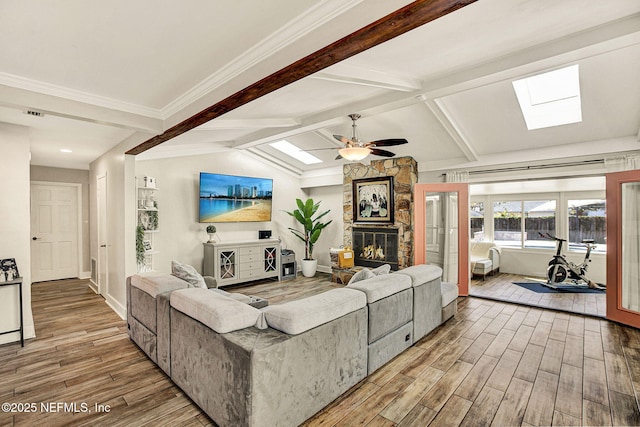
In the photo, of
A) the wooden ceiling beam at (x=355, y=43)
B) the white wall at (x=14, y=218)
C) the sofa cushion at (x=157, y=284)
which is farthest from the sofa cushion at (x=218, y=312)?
the white wall at (x=14, y=218)

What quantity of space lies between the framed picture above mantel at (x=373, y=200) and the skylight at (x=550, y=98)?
95.5 inches

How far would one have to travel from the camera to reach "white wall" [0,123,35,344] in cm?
337

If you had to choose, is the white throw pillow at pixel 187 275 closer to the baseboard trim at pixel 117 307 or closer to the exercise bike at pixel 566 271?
the baseboard trim at pixel 117 307

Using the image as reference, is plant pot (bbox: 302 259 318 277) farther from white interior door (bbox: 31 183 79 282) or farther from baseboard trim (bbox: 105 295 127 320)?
white interior door (bbox: 31 183 79 282)

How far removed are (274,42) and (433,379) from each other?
2895mm

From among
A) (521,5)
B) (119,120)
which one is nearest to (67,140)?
(119,120)

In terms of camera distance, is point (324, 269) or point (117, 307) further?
point (324, 269)

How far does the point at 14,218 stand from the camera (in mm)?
3441

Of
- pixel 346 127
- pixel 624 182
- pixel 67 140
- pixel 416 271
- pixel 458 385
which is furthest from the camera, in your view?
pixel 346 127

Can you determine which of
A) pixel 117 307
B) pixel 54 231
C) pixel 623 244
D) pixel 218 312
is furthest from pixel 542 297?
pixel 54 231

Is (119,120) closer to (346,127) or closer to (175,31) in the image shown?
(175,31)

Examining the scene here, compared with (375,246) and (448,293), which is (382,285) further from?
(375,246)

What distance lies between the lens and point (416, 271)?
339 cm

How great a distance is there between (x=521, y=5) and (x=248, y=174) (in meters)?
5.51
